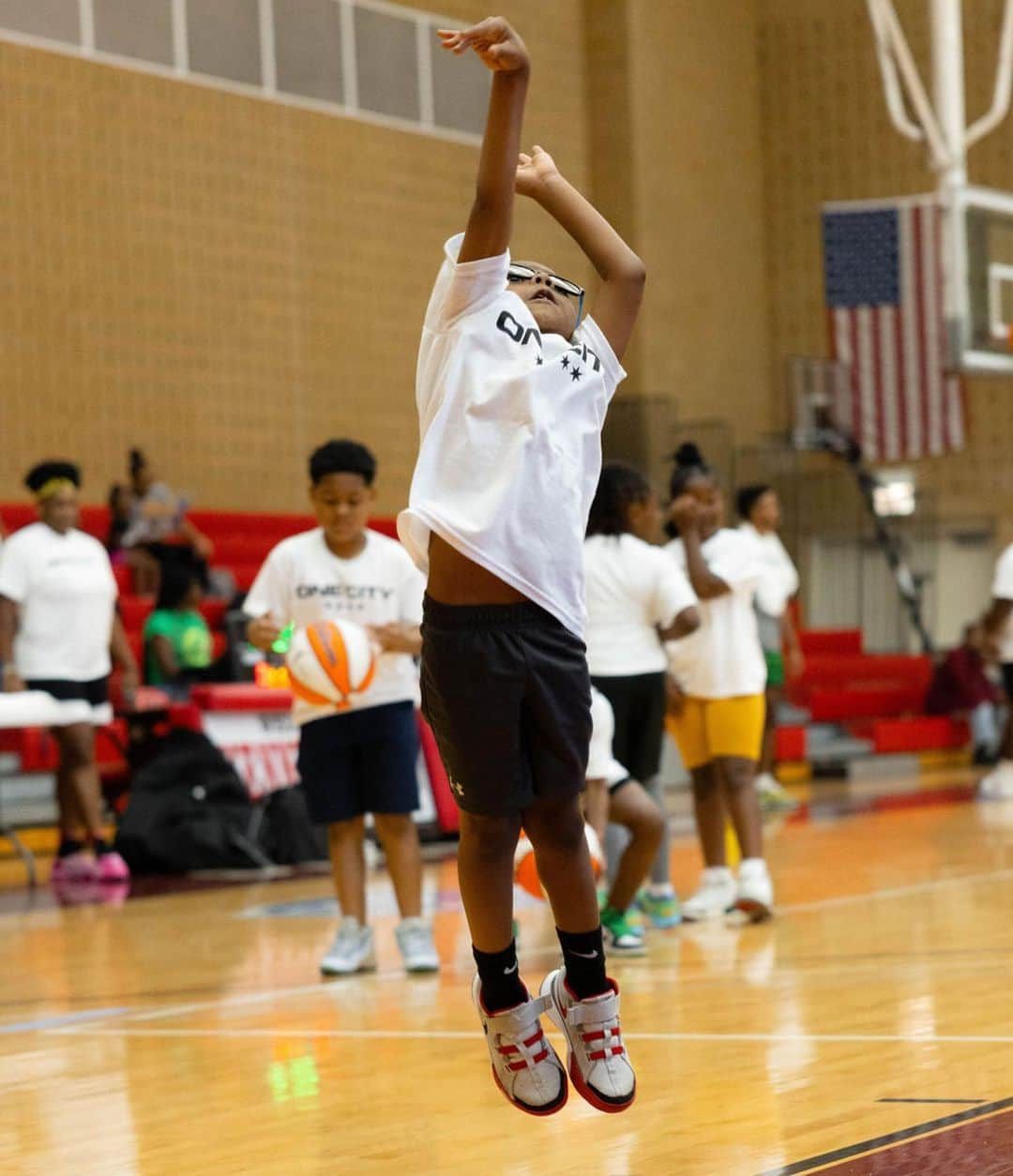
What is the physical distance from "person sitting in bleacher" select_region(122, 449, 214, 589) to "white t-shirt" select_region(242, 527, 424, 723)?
22.1 feet

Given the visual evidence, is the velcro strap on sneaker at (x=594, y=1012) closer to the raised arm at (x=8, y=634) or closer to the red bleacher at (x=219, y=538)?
the raised arm at (x=8, y=634)

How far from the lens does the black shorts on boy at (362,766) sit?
21.6 ft

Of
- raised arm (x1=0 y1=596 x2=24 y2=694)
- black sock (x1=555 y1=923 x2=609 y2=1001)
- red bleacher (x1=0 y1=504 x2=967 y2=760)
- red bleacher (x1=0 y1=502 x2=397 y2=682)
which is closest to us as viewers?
black sock (x1=555 y1=923 x2=609 y2=1001)

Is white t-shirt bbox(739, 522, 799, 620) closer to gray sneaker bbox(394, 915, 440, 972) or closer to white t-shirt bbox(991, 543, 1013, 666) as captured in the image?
white t-shirt bbox(991, 543, 1013, 666)

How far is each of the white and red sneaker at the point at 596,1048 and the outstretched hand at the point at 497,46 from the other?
1.65 metres

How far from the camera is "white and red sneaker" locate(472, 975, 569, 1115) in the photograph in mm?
3609

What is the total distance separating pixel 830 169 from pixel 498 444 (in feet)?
66.1

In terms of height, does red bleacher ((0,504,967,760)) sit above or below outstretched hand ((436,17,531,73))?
below

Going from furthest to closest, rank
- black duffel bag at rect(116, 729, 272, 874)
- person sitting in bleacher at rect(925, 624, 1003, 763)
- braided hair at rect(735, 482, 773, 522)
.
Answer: person sitting in bleacher at rect(925, 624, 1003, 763) → braided hair at rect(735, 482, 773, 522) → black duffel bag at rect(116, 729, 272, 874)

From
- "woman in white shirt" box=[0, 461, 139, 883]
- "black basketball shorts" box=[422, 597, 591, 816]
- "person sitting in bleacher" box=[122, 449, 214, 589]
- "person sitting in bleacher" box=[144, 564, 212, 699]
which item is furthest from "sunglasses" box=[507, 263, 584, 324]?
"person sitting in bleacher" box=[122, 449, 214, 589]

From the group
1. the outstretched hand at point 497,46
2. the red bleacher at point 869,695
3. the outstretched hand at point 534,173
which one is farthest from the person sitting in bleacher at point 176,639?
the outstretched hand at point 497,46

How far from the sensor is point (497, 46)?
11.3ft

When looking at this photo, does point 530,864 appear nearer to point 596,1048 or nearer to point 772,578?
point 596,1048

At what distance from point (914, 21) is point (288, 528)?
9463 mm
